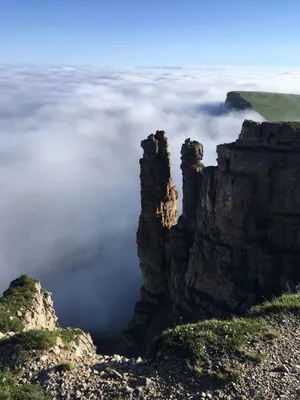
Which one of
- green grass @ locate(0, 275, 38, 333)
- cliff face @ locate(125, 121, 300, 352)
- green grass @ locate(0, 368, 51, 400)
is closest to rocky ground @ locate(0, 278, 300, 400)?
green grass @ locate(0, 368, 51, 400)

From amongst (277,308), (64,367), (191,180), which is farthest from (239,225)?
(64,367)

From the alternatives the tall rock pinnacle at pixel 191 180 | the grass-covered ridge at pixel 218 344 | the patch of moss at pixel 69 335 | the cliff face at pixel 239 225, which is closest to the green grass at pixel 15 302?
the patch of moss at pixel 69 335

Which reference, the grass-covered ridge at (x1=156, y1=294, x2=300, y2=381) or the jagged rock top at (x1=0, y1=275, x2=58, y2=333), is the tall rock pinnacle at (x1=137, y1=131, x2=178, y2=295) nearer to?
the jagged rock top at (x1=0, y1=275, x2=58, y2=333)

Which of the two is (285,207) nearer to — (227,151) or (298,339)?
(227,151)

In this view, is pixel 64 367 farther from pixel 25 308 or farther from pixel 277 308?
pixel 25 308

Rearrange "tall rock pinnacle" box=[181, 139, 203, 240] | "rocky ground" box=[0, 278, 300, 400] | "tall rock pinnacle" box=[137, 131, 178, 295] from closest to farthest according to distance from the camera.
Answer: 1. "rocky ground" box=[0, 278, 300, 400]
2. "tall rock pinnacle" box=[181, 139, 203, 240]
3. "tall rock pinnacle" box=[137, 131, 178, 295]

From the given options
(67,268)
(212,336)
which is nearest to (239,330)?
(212,336)
